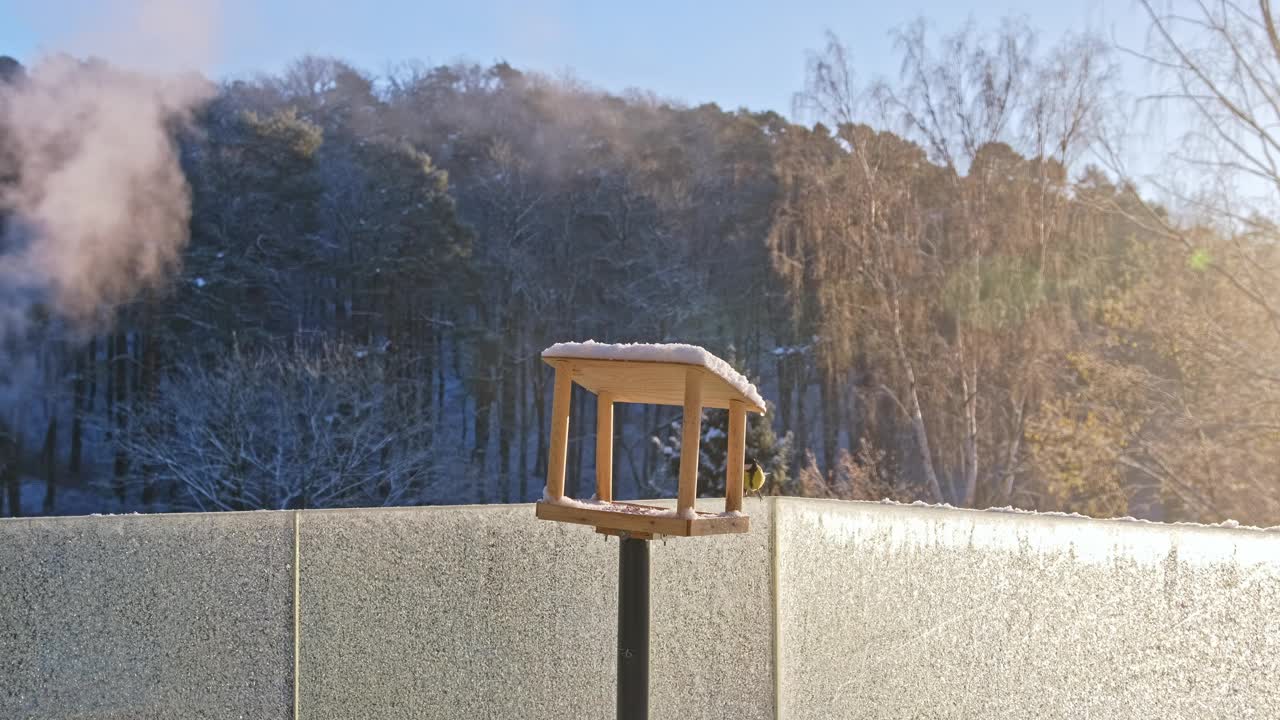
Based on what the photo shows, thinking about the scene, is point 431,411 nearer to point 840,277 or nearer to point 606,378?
point 840,277

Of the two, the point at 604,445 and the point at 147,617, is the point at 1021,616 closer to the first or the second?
the point at 604,445

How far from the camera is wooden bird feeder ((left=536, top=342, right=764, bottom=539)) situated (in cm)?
209

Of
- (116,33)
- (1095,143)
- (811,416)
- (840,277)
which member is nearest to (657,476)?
(811,416)

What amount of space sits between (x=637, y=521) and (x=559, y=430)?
37 centimetres

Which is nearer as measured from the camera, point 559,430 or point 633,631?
point 633,631

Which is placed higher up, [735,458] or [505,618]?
[735,458]

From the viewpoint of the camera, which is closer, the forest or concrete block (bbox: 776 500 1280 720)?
concrete block (bbox: 776 500 1280 720)

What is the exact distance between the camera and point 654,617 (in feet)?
10.5

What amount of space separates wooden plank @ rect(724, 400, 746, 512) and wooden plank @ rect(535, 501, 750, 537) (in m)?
0.21

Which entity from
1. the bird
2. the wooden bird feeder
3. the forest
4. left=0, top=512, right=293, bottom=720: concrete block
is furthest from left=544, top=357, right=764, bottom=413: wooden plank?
the forest

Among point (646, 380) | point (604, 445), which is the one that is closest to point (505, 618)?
point (604, 445)

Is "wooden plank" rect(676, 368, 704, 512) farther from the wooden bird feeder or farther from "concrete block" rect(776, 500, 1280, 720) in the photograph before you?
"concrete block" rect(776, 500, 1280, 720)

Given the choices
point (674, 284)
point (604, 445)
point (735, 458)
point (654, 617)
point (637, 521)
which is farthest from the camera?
point (674, 284)

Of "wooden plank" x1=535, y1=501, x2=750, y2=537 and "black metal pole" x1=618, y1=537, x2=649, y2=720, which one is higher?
"wooden plank" x1=535, y1=501, x2=750, y2=537
